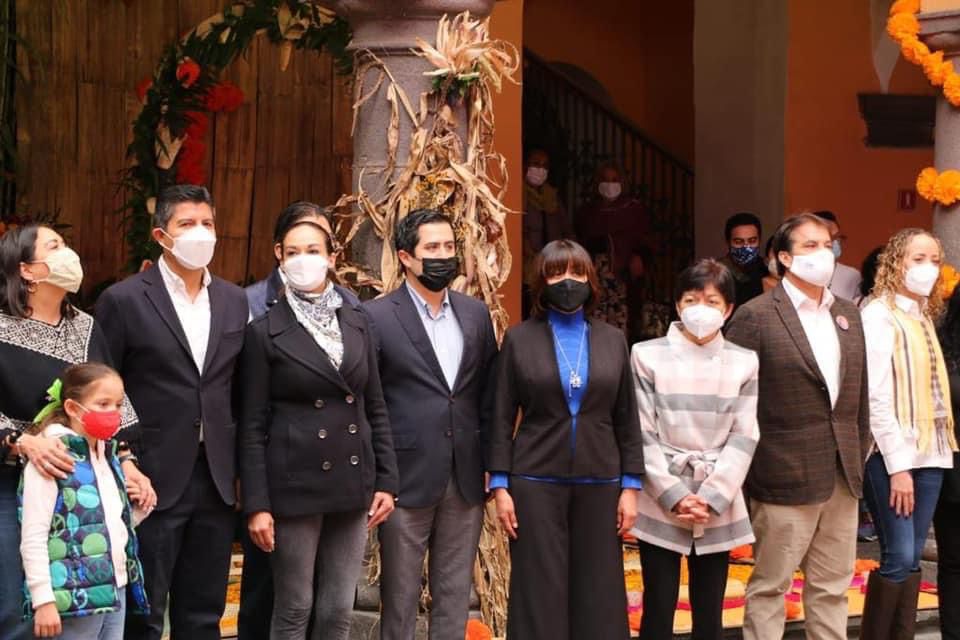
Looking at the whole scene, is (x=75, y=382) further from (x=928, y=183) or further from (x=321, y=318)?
(x=928, y=183)

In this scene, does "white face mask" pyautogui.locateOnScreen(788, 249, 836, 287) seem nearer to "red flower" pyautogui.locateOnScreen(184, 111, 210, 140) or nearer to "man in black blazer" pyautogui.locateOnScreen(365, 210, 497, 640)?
"man in black blazer" pyautogui.locateOnScreen(365, 210, 497, 640)

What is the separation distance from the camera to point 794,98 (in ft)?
42.9

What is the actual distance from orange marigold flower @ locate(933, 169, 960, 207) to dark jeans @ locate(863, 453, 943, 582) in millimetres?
2310

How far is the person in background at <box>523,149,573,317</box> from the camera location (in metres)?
11.9

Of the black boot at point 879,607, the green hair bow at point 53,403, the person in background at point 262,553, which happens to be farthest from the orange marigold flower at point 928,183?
the green hair bow at point 53,403

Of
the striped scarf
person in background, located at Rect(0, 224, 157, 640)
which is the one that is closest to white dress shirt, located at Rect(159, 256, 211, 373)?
person in background, located at Rect(0, 224, 157, 640)

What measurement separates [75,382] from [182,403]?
1.70 ft

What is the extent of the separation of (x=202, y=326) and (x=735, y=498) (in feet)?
6.66

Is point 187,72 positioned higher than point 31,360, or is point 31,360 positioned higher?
point 187,72

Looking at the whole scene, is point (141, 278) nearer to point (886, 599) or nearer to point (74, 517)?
point (74, 517)

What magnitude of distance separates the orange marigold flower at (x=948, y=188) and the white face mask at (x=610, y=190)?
366cm

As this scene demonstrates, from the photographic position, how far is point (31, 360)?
592 centimetres

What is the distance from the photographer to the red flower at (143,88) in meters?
9.77

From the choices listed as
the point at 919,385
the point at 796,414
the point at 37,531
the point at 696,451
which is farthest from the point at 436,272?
the point at 919,385
